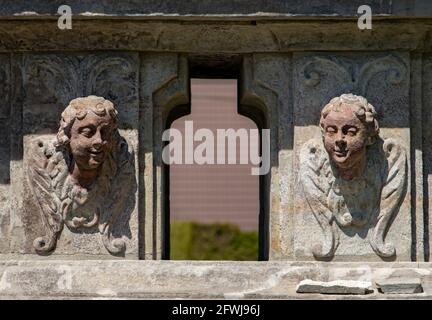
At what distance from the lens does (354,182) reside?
314 inches

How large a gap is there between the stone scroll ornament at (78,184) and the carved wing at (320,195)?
85cm

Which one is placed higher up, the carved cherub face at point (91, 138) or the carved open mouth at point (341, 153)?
the carved cherub face at point (91, 138)

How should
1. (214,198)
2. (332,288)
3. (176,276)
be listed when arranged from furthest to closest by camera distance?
(214,198)
(176,276)
(332,288)

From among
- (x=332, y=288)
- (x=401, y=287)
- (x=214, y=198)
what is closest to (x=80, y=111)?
(x=332, y=288)

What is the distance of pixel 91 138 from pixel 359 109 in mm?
1285

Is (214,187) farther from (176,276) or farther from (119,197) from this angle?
(176,276)

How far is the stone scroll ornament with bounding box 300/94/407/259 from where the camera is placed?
7.93 metres

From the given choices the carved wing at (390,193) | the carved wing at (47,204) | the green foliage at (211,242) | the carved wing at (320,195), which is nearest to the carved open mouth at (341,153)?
the carved wing at (320,195)

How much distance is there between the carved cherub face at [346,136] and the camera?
7867 mm

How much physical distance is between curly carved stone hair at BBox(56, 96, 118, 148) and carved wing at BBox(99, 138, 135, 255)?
0.19 metres

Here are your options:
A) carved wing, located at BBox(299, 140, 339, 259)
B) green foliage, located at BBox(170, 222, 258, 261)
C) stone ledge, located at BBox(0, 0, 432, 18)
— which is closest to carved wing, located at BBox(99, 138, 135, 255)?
stone ledge, located at BBox(0, 0, 432, 18)

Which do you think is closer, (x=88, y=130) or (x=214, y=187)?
(x=88, y=130)

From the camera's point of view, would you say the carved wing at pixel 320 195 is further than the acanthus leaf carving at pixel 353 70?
No

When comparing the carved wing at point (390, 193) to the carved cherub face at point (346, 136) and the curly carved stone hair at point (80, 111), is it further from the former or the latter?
the curly carved stone hair at point (80, 111)
